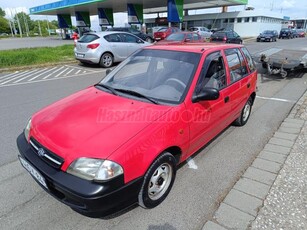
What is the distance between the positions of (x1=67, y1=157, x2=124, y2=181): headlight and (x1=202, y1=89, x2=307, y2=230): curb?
3.72 feet

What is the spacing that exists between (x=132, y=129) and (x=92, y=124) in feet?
1.45

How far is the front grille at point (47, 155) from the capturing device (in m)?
2.06

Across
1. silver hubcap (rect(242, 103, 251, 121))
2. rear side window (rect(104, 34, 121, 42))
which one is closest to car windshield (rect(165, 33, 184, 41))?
rear side window (rect(104, 34, 121, 42))

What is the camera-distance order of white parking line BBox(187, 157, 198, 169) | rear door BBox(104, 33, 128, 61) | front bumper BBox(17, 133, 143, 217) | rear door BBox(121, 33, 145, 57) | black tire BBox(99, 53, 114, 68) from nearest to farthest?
front bumper BBox(17, 133, 143, 217), white parking line BBox(187, 157, 198, 169), black tire BBox(99, 53, 114, 68), rear door BBox(104, 33, 128, 61), rear door BBox(121, 33, 145, 57)

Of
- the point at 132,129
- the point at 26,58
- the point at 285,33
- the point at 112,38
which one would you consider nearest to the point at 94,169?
the point at 132,129

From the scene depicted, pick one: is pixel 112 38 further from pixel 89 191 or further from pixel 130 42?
pixel 89 191

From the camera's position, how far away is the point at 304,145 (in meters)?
3.85

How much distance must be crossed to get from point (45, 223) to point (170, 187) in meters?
1.40

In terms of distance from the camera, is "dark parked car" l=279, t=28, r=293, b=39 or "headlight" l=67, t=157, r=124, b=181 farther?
"dark parked car" l=279, t=28, r=293, b=39

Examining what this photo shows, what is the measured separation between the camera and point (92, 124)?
7.59 feet

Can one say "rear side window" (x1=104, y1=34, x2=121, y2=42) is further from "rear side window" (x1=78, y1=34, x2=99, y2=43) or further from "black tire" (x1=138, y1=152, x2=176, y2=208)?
"black tire" (x1=138, y1=152, x2=176, y2=208)

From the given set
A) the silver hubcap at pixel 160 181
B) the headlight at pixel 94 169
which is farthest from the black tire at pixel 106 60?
the headlight at pixel 94 169

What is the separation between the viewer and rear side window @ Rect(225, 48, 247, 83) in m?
3.64

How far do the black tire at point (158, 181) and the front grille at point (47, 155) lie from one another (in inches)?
32.5
